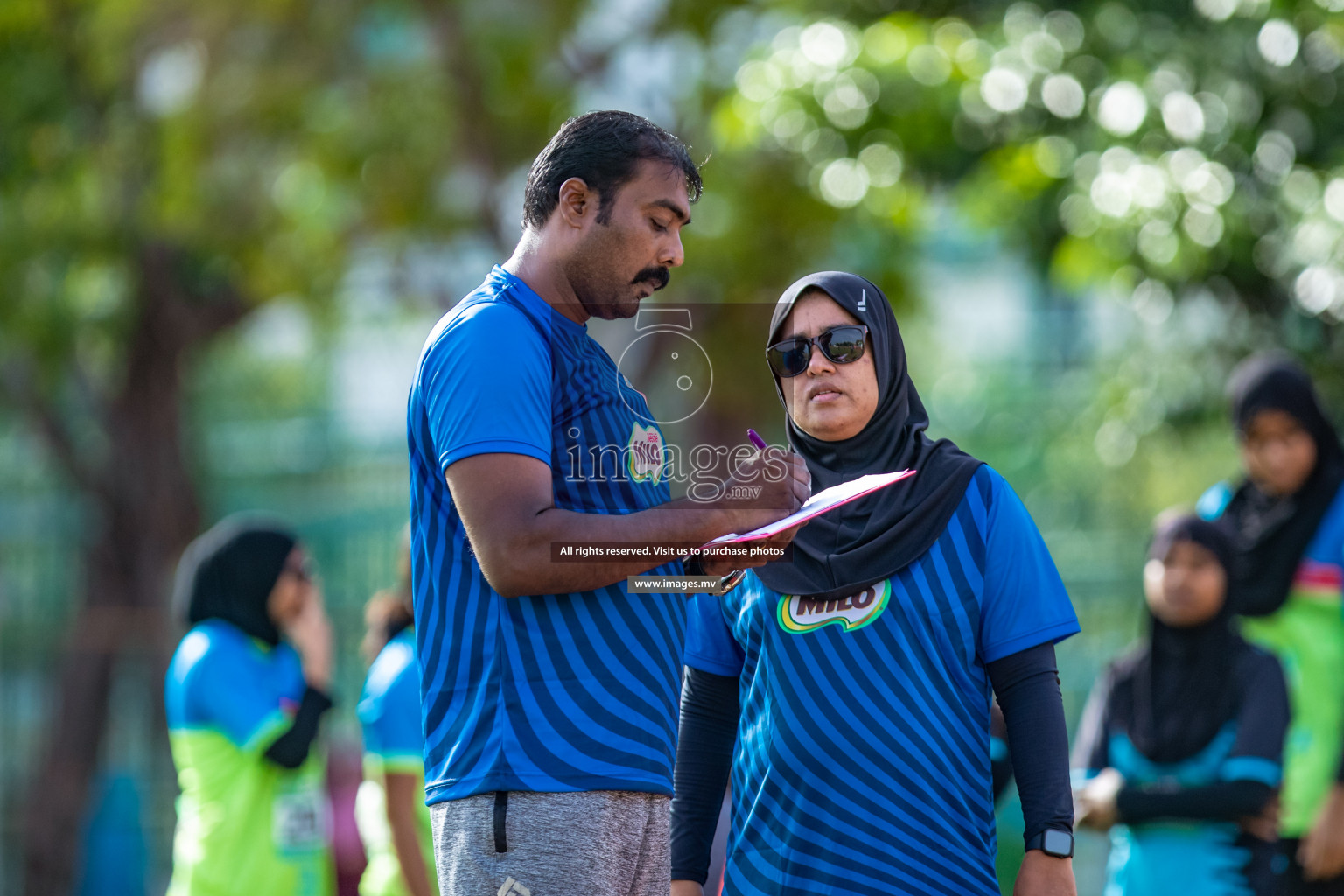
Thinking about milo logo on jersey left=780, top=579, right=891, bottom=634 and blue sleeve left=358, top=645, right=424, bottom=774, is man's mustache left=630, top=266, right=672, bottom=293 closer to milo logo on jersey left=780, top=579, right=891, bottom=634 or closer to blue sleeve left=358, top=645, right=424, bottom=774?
milo logo on jersey left=780, top=579, right=891, bottom=634

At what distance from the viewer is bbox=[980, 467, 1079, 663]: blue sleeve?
2.47 meters

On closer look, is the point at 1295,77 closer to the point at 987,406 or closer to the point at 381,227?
the point at 381,227

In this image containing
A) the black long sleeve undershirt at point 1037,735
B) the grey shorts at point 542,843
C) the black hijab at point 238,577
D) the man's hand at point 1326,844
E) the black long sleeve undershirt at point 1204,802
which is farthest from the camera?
the black hijab at point 238,577

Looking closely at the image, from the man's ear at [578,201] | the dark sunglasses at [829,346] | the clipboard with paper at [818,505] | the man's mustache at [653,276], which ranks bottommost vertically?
the clipboard with paper at [818,505]

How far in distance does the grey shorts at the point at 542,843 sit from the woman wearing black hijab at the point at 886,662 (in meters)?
0.38

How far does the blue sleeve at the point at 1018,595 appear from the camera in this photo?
2.47 m

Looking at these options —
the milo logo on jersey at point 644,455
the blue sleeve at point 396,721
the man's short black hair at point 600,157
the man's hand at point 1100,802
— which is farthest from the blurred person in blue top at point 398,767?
the man's short black hair at point 600,157

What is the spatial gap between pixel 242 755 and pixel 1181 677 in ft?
8.63

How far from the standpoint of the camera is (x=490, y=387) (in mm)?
2199

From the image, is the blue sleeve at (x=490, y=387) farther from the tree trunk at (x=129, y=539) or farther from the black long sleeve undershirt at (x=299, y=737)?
the tree trunk at (x=129, y=539)

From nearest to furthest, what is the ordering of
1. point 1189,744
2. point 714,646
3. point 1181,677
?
point 714,646, point 1189,744, point 1181,677

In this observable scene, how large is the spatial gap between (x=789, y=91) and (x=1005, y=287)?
15.4m

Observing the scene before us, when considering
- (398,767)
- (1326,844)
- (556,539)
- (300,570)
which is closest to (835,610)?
(556,539)

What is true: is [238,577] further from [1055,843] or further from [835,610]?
[1055,843]
